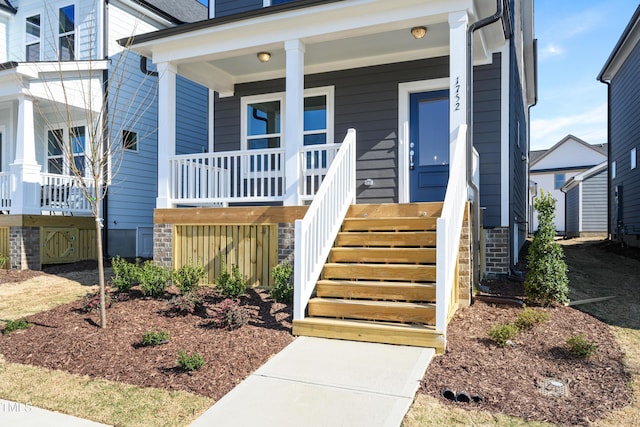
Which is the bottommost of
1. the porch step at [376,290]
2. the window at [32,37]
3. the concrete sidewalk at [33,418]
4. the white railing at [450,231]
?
the concrete sidewalk at [33,418]

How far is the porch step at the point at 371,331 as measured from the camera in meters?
4.26

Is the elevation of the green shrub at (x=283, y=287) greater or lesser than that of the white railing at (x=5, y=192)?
lesser

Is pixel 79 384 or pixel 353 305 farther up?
pixel 353 305

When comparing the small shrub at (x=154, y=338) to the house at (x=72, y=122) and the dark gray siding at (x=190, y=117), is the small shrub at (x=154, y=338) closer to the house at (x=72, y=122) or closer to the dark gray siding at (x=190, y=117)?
the house at (x=72, y=122)

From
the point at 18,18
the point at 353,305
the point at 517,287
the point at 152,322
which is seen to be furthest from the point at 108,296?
the point at 18,18

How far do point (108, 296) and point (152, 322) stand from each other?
115 cm

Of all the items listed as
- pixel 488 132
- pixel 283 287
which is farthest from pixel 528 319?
pixel 488 132

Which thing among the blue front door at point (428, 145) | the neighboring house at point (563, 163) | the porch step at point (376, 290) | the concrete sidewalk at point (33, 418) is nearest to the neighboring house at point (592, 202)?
the neighboring house at point (563, 163)

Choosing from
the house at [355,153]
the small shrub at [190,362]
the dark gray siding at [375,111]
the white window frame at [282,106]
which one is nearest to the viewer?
the small shrub at [190,362]

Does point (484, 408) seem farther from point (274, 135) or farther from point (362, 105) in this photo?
point (274, 135)

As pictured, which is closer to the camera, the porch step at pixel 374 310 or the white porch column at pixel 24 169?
the porch step at pixel 374 310

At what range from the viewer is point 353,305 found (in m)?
4.86

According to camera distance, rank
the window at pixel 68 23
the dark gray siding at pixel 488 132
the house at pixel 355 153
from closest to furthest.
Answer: the house at pixel 355 153 → the dark gray siding at pixel 488 132 → the window at pixel 68 23

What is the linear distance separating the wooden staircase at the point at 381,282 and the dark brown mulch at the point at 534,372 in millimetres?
396
